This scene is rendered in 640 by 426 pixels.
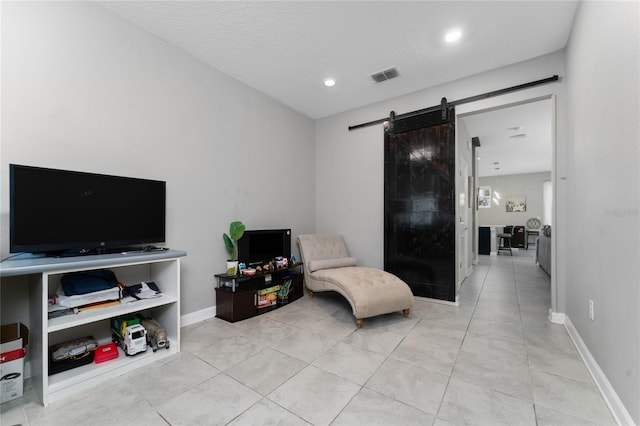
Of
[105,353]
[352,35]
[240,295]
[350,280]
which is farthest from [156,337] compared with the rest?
[352,35]

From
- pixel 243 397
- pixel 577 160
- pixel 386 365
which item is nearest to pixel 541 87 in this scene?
pixel 577 160

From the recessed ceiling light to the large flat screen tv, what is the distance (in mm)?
2980

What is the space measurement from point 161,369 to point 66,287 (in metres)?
0.85

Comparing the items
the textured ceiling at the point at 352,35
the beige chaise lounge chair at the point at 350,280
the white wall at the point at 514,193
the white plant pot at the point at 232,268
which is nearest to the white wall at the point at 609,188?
the textured ceiling at the point at 352,35

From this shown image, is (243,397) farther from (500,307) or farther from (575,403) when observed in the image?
(500,307)

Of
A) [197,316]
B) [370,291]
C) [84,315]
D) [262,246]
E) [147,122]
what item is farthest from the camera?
[262,246]

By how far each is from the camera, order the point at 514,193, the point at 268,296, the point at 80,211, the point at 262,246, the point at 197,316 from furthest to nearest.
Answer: the point at 514,193
the point at 262,246
the point at 268,296
the point at 197,316
the point at 80,211

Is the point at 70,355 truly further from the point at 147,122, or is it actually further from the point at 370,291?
the point at 370,291

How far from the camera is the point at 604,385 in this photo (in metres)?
1.54

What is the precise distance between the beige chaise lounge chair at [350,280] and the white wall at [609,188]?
1442mm

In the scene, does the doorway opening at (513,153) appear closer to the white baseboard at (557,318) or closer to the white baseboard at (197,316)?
the white baseboard at (557,318)

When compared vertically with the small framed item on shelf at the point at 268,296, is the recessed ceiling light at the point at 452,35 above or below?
above

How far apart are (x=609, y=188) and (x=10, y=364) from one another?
3670 millimetres

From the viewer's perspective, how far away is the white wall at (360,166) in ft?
11.1
